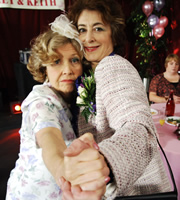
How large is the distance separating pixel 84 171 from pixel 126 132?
0.19 metres

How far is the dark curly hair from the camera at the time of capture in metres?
1.02

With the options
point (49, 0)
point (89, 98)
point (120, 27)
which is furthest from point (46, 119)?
point (49, 0)

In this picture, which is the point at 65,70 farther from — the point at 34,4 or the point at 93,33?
the point at 34,4

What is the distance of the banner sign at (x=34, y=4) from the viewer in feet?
14.0

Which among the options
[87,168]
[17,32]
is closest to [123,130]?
[87,168]

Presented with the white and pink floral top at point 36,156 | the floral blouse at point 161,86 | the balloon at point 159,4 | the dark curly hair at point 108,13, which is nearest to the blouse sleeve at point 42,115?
the white and pink floral top at point 36,156

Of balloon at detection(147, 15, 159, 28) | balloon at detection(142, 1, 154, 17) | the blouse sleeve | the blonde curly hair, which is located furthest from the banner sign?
the blouse sleeve

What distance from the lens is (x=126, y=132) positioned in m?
0.53

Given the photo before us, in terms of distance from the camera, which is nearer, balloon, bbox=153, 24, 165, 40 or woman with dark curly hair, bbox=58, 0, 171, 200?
woman with dark curly hair, bbox=58, 0, 171, 200

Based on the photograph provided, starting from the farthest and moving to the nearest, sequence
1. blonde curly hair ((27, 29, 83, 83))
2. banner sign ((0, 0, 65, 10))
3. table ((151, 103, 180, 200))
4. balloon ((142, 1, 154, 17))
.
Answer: banner sign ((0, 0, 65, 10)), balloon ((142, 1, 154, 17)), table ((151, 103, 180, 200)), blonde curly hair ((27, 29, 83, 83))

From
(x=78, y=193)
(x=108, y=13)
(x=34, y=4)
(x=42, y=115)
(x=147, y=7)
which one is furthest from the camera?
(x=34, y=4)

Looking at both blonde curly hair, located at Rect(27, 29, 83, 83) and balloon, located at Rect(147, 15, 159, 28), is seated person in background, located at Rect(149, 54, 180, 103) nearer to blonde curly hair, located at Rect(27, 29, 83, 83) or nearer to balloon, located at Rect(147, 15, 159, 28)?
balloon, located at Rect(147, 15, 159, 28)

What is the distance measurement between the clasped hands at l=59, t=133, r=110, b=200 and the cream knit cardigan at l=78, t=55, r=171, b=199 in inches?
2.5

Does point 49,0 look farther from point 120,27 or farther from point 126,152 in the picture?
point 126,152
